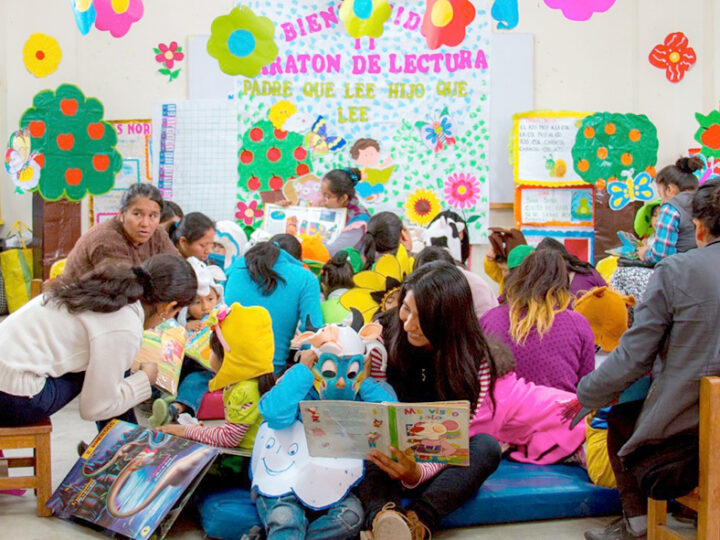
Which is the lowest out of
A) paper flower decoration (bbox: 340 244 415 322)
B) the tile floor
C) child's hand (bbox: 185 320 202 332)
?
the tile floor

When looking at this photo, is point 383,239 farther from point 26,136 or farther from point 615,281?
point 26,136

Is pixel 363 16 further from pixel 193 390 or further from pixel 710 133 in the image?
pixel 710 133

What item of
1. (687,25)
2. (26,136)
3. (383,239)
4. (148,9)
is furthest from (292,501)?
(687,25)

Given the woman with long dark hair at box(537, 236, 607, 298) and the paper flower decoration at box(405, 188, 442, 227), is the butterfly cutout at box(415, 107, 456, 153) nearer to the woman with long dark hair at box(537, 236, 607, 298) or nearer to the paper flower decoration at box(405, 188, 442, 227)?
the paper flower decoration at box(405, 188, 442, 227)

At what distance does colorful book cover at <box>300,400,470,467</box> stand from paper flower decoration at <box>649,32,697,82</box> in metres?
4.97

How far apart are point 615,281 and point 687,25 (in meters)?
3.05

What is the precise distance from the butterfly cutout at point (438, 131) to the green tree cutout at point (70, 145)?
2.29 m

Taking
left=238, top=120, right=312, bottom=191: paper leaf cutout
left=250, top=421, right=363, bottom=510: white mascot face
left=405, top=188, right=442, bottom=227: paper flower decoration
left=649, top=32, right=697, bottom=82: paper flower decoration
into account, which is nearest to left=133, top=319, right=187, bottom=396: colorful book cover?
left=250, top=421, right=363, bottom=510: white mascot face

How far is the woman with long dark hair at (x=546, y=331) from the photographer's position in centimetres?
298

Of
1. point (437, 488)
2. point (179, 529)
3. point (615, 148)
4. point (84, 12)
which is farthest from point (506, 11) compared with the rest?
point (179, 529)

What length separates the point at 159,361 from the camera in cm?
350

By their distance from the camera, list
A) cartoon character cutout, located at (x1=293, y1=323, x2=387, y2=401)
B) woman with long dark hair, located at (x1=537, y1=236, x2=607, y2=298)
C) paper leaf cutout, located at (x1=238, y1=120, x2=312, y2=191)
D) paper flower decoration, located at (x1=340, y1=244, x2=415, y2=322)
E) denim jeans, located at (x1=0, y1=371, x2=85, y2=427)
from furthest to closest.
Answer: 1. paper leaf cutout, located at (x1=238, y1=120, x2=312, y2=191)
2. woman with long dark hair, located at (x1=537, y1=236, x2=607, y2=298)
3. paper flower decoration, located at (x1=340, y1=244, x2=415, y2=322)
4. denim jeans, located at (x1=0, y1=371, x2=85, y2=427)
5. cartoon character cutout, located at (x1=293, y1=323, x2=387, y2=401)

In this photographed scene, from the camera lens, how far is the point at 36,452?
2.52 meters

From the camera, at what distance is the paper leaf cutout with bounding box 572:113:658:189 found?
231 inches
